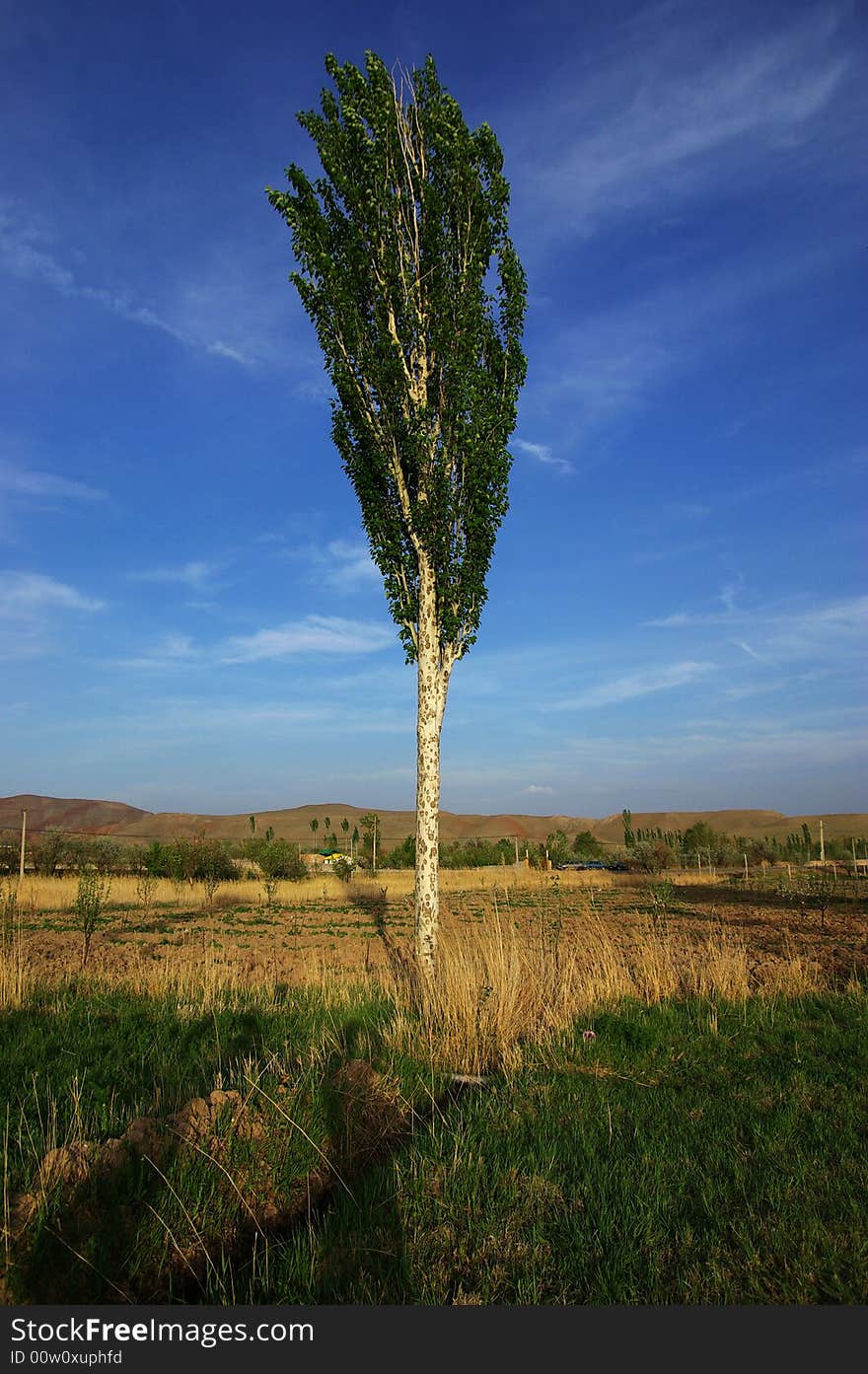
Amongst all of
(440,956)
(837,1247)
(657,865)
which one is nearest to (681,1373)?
(837,1247)

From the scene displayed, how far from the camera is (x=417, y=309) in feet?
34.8

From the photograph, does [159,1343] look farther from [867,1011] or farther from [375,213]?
[375,213]

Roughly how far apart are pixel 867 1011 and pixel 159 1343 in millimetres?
7012

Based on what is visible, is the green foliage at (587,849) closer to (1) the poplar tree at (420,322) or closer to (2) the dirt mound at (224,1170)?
(1) the poplar tree at (420,322)

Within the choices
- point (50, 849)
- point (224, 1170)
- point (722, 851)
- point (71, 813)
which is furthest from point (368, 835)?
point (71, 813)

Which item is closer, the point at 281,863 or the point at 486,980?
the point at 486,980

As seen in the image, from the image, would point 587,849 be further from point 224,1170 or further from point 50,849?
point 224,1170

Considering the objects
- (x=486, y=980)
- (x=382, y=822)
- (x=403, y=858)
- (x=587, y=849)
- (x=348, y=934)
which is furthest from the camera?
(x=382, y=822)

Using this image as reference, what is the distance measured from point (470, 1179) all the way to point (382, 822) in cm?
13633

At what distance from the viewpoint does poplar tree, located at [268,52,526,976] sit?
33.5ft

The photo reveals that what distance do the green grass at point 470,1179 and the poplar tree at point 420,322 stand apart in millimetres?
5253

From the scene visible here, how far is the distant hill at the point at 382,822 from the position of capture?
407 feet

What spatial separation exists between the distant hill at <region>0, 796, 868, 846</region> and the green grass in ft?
361

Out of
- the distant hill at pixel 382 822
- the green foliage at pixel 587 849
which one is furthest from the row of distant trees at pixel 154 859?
the distant hill at pixel 382 822
